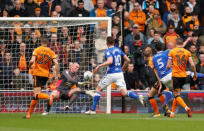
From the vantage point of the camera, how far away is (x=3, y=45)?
14.7m

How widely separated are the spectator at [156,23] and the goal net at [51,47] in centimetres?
292

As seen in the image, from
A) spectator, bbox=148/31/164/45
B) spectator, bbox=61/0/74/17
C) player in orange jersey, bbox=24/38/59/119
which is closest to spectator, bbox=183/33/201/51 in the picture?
spectator, bbox=148/31/164/45

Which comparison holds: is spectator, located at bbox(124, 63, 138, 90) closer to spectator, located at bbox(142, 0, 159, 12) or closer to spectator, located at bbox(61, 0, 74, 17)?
spectator, located at bbox(142, 0, 159, 12)

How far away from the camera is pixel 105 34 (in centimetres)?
1445

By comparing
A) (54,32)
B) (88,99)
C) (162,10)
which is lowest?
(88,99)

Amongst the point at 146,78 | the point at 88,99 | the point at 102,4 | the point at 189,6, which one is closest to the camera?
the point at 88,99

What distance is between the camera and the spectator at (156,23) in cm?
1695

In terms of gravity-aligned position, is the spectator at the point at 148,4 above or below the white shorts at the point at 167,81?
above

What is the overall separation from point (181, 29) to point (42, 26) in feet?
17.5

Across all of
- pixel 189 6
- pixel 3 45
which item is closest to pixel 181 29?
pixel 189 6

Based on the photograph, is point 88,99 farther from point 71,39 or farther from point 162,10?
point 162,10

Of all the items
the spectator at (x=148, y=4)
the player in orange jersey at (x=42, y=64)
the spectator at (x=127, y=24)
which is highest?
the spectator at (x=148, y=4)

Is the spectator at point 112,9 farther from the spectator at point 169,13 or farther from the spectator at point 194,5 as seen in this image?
the spectator at point 194,5

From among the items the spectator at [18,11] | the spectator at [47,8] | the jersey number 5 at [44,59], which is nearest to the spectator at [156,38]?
the spectator at [47,8]
